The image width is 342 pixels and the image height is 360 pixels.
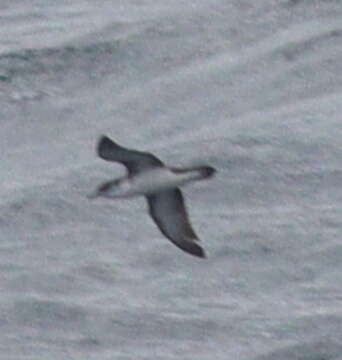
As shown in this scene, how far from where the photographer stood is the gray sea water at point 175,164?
1902 centimetres

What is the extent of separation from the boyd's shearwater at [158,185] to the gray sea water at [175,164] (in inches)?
66.5

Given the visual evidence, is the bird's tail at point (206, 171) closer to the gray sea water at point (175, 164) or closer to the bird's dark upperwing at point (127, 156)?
the bird's dark upperwing at point (127, 156)

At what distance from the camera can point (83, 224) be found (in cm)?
2109

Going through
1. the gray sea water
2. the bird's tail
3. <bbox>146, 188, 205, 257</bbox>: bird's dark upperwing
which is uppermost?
the bird's tail

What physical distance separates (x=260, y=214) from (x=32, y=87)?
14.6ft

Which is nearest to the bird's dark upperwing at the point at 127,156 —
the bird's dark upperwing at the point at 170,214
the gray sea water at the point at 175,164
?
the bird's dark upperwing at the point at 170,214

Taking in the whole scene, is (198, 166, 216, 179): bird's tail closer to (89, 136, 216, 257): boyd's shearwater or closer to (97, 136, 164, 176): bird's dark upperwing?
(89, 136, 216, 257): boyd's shearwater

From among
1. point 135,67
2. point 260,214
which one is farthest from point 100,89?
point 260,214

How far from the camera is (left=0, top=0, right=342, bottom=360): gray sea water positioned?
62.4 feet

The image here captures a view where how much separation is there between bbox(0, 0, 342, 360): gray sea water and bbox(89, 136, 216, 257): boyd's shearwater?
1689mm

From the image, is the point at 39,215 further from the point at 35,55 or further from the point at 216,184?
the point at 35,55

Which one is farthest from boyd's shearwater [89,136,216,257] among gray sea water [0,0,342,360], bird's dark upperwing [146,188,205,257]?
gray sea water [0,0,342,360]

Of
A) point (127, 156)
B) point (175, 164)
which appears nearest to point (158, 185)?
point (127, 156)

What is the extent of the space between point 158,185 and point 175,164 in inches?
206
